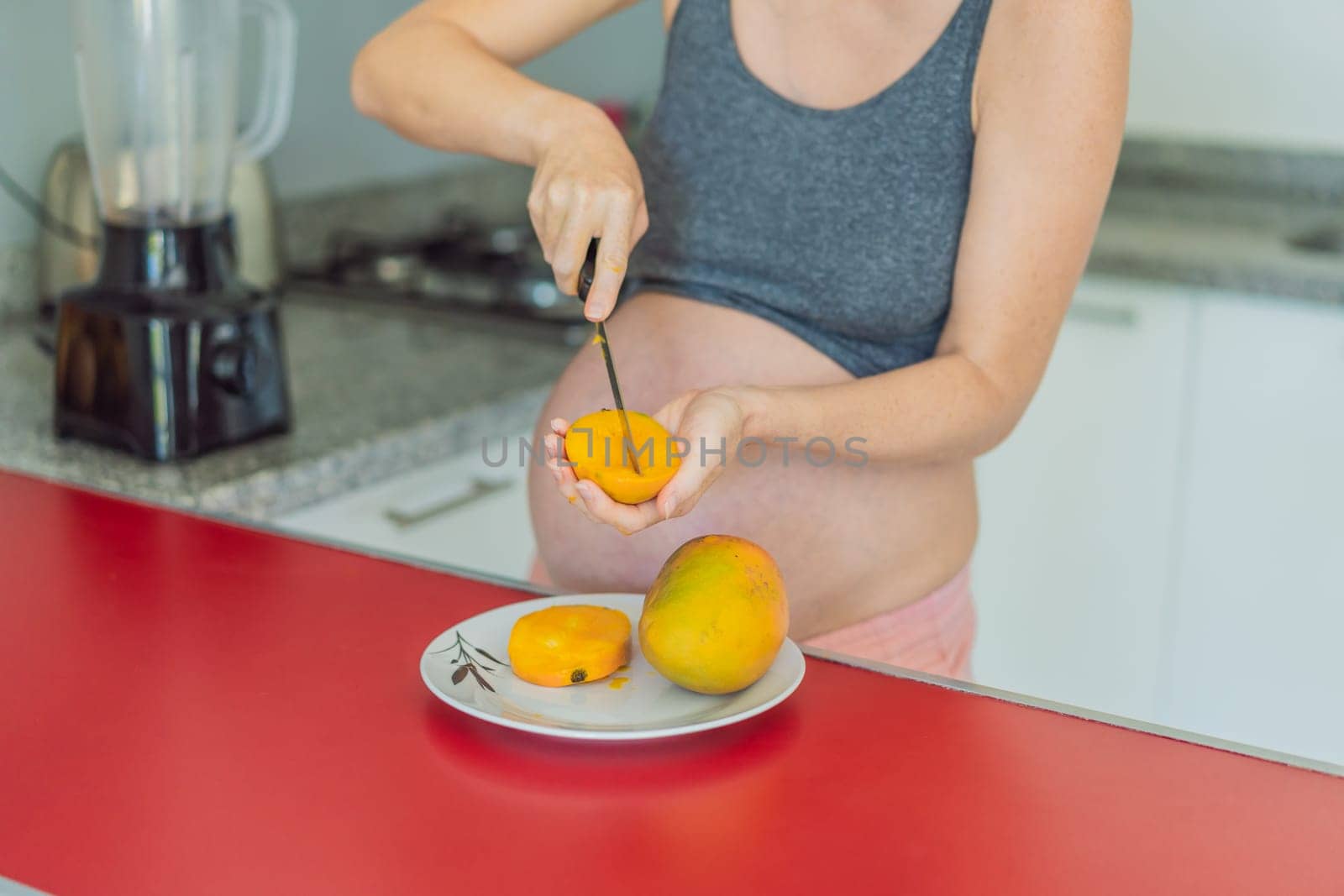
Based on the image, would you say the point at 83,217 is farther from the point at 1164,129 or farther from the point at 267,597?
the point at 1164,129

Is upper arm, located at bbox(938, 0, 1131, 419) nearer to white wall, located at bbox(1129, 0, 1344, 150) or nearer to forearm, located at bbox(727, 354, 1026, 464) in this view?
forearm, located at bbox(727, 354, 1026, 464)

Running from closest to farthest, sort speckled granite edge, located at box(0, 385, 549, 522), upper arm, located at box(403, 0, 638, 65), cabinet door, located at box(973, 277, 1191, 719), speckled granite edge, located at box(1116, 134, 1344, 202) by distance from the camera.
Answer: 1. upper arm, located at box(403, 0, 638, 65)
2. speckled granite edge, located at box(0, 385, 549, 522)
3. cabinet door, located at box(973, 277, 1191, 719)
4. speckled granite edge, located at box(1116, 134, 1344, 202)

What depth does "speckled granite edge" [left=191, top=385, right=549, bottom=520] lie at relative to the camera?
136 centimetres

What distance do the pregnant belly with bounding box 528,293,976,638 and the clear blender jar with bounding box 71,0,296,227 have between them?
1.91ft

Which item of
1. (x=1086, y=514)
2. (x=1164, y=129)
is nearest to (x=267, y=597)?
(x=1086, y=514)

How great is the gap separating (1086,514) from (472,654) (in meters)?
1.44

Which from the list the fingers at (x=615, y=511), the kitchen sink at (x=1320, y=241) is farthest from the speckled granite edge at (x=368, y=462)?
the kitchen sink at (x=1320, y=241)

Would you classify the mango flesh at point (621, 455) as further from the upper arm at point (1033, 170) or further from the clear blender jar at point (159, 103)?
the clear blender jar at point (159, 103)

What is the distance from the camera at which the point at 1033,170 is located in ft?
3.19

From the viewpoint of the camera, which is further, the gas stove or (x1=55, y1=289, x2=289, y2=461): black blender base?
the gas stove

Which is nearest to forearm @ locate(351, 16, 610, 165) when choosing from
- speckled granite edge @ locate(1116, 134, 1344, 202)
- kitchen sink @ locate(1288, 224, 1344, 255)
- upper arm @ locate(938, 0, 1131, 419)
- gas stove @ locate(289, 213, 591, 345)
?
upper arm @ locate(938, 0, 1131, 419)

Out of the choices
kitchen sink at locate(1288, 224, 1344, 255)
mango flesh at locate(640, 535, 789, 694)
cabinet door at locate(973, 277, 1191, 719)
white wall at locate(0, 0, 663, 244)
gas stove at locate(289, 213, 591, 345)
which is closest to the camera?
mango flesh at locate(640, 535, 789, 694)

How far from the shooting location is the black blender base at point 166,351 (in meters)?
1.37

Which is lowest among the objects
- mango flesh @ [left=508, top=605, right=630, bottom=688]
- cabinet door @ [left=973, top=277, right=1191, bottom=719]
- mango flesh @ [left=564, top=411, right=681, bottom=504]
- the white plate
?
cabinet door @ [left=973, top=277, right=1191, bottom=719]
